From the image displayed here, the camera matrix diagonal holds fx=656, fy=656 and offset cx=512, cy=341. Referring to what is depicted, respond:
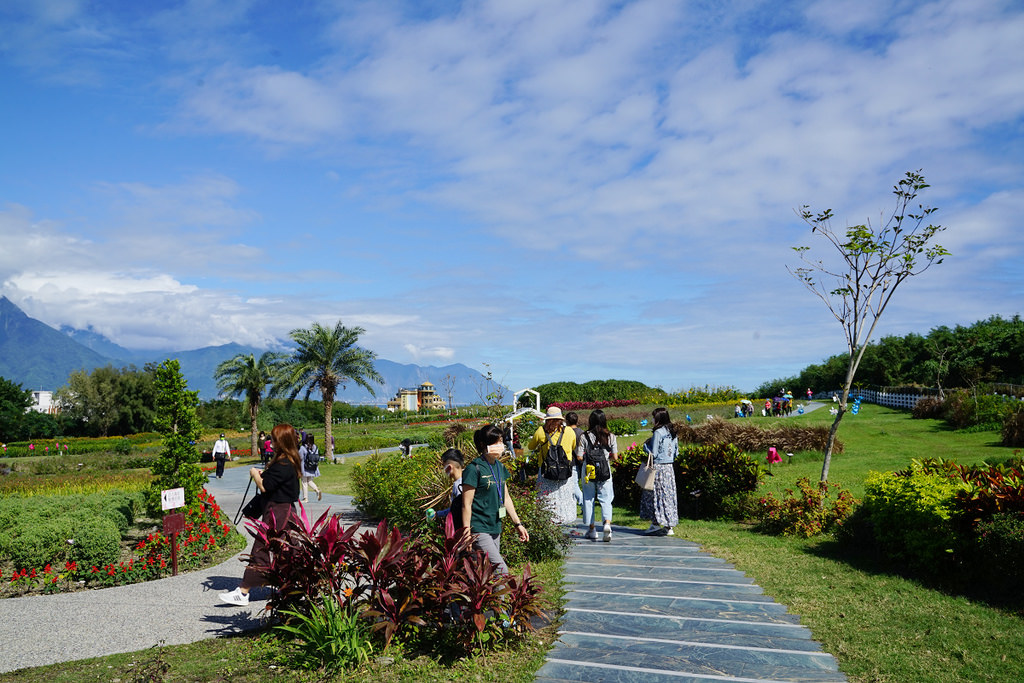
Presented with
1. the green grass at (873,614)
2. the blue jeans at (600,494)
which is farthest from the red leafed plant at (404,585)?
the blue jeans at (600,494)

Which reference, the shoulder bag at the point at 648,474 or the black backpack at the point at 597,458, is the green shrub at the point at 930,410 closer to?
the shoulder bag at the point at 648,474

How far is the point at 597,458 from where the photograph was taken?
27.3 feet

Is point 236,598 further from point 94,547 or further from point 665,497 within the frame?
point 665,497

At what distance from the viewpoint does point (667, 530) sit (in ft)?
30.6

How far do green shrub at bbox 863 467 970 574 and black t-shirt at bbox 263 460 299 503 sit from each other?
20.1 ft

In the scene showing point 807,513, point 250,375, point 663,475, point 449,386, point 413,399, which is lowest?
point 807,513

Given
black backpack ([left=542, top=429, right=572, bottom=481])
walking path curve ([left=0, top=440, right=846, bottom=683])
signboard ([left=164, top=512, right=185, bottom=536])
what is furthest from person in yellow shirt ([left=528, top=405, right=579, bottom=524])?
signboard ([left=164, top=512, right=185, bottom=536])

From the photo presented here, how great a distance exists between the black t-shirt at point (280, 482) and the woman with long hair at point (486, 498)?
6.29 feet

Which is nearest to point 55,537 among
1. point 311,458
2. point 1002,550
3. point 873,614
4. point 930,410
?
point 311,458

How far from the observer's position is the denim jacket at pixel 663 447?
886cm

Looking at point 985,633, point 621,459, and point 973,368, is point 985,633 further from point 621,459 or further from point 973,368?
point 973,368

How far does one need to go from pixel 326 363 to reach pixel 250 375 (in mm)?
6523

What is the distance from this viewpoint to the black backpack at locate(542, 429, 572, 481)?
8.31m

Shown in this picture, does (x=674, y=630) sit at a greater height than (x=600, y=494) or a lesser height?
lesser
